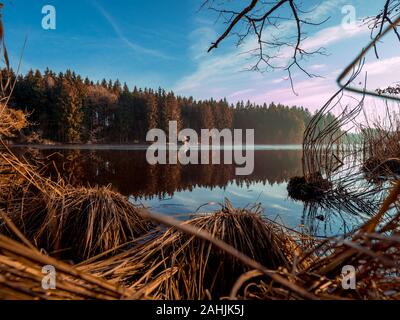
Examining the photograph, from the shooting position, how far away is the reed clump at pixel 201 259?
1204mm

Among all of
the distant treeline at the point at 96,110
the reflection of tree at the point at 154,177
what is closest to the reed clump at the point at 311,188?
the reflection of tree at the point at 154,177

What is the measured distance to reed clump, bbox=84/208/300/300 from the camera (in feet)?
3.95

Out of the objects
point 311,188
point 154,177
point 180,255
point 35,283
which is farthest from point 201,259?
point 154,177

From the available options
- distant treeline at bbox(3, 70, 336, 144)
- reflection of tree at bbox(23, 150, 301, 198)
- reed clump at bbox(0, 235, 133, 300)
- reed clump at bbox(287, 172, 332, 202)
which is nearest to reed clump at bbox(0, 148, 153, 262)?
reflection of tree at bbox(23, 150, 301, 198)

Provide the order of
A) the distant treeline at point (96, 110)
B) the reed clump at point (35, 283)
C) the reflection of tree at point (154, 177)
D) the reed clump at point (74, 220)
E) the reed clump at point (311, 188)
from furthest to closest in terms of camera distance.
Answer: the distant treeline at point (96, 110) < the reflection of tree at point (154, 177) < the reed clump at point (311, 188) < the reed clump at point (74, 220) < the reed clump at point (35, 283)

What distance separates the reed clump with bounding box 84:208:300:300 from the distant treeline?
33.2 m

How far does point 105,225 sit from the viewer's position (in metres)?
1.98

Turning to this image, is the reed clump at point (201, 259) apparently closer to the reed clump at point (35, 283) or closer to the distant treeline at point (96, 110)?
the reed clump at point (35, 283)

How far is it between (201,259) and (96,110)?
54743mm

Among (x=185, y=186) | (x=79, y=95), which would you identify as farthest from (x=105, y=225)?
(x=79, y=95)

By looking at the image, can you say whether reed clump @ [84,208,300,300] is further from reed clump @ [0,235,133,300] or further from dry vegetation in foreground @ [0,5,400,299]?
reed clump @ [0,235,133,300]

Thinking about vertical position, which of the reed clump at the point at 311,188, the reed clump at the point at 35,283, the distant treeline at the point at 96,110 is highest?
the distant treeline at the point at 96,110

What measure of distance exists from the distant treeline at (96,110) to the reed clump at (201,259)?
33193 millimetres

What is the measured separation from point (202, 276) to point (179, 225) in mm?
1131
